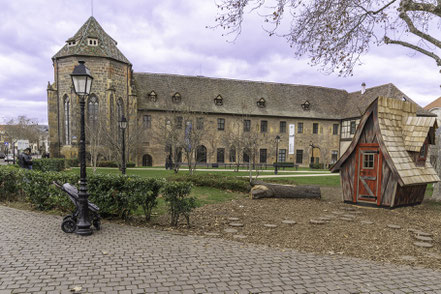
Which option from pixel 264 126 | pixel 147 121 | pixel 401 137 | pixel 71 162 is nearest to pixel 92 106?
pixel 147 121

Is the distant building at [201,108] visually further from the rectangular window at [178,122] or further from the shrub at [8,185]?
the shrub at [8,185]

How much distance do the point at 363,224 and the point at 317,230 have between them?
177 centimetres

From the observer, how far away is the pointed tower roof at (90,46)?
95.4 feet

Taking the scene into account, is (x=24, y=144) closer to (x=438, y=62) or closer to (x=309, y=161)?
(x=309, y=161)

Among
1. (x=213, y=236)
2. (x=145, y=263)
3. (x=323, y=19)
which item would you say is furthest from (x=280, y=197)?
(x=145, y=263)

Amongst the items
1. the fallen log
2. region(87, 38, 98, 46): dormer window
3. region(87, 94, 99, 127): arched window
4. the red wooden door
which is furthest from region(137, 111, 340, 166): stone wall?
the red wooden door

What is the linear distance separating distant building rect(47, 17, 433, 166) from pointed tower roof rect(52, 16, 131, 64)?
3.8 inches

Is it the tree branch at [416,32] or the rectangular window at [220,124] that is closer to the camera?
the tree branch at [416,32]

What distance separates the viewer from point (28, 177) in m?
8.70

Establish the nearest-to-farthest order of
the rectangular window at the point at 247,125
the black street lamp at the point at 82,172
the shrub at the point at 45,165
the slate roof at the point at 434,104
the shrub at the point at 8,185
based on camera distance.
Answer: the black street lamp at the point at 82,172
the shrub at the point at 8,185
the shrub at the point at 45,165
the rectangular window at the point at 247,125
the slate roof at the point at 434,104

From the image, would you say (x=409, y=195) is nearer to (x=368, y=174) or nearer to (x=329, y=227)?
(x=368, y=174)

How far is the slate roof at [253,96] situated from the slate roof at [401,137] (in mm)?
24674

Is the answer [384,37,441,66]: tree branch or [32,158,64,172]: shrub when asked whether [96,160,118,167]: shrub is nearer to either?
[32,158,64,172]: shrub

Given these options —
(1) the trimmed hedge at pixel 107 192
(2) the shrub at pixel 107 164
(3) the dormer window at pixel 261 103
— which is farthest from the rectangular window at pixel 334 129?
(1) the trimmed hedge at pixel 107 192
